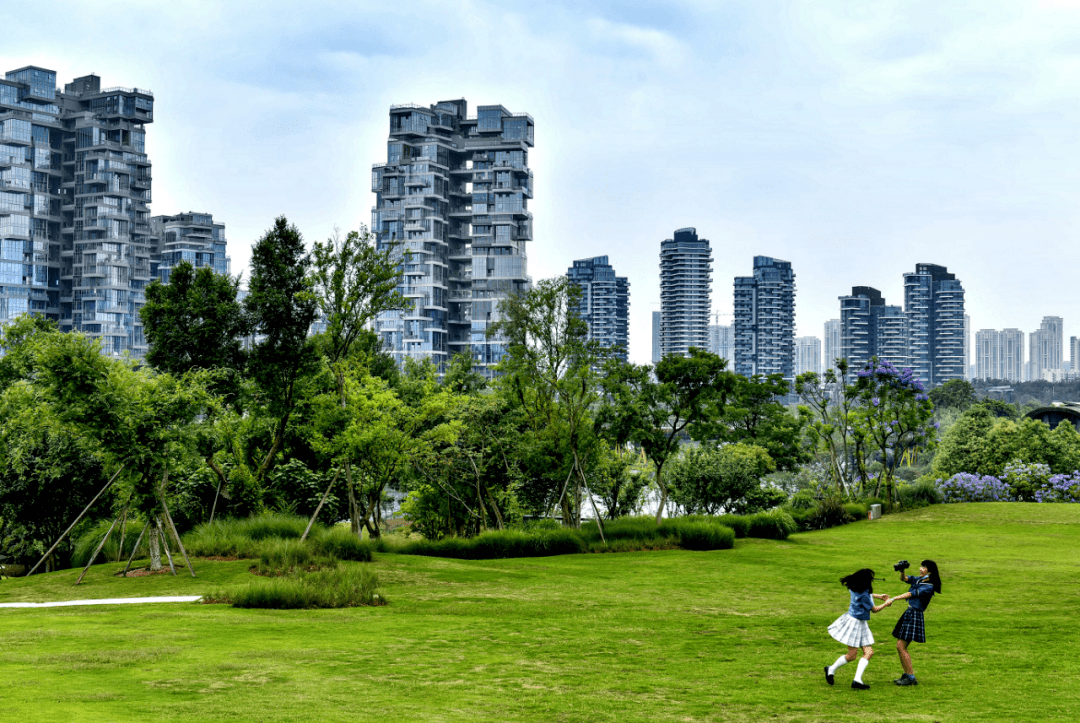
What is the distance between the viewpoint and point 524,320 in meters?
28.7

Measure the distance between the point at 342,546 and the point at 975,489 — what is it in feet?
112

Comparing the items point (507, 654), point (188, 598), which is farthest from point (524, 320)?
point (507, 654)

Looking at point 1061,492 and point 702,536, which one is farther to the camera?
point 1061,492

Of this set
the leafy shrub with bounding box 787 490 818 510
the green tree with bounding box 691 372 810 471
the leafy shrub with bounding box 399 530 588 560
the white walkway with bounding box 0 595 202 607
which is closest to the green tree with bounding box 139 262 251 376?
the leafy shrub with bounding box 399 530 588 560

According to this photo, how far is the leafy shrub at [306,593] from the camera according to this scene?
16188mm

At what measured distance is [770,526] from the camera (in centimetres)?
3200

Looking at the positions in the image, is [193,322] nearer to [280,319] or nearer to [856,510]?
[280,319]

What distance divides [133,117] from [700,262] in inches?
4626

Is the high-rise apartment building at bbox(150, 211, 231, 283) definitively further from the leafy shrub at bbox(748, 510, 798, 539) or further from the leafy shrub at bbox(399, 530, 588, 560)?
the leafy shrub at bbox(399, 530, 588, 560)

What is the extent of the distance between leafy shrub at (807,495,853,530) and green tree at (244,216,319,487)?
68.8 ft

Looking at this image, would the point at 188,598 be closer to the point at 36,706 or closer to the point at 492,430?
the point at 36,706

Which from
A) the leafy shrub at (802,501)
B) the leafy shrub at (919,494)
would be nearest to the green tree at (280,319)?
the leafy shrub at (802,501)

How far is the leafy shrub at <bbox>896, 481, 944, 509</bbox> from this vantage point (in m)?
43.2

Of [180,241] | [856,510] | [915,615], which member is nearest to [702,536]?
[856,510]
